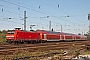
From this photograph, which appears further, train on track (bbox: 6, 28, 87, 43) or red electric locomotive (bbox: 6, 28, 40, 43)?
train on track (bbox: 6, 28, 87, 43)

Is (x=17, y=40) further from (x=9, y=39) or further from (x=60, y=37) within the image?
(x=60, y=37)

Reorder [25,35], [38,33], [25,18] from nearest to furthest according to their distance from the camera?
1. [25,18]
2. [25,35]
3. [38,33]

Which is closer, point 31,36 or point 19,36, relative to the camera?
point 19,36

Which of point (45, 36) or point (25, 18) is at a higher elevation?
point (25, 18)

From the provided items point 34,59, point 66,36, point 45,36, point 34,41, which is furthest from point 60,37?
point 34,59

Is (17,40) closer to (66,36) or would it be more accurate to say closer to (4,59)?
(66,36)

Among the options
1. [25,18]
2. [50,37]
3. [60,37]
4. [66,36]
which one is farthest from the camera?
[66,36]

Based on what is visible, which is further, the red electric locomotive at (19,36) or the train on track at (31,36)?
the train on track at (31,36)

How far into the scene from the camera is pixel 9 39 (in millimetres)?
34688

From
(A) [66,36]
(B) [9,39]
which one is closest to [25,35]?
(B) [9,39]

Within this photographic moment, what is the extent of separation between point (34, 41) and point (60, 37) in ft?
38.8

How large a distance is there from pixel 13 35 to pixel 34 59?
2414cm

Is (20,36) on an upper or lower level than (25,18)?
lower

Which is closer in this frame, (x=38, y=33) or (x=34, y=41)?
(x=34, y=41)
